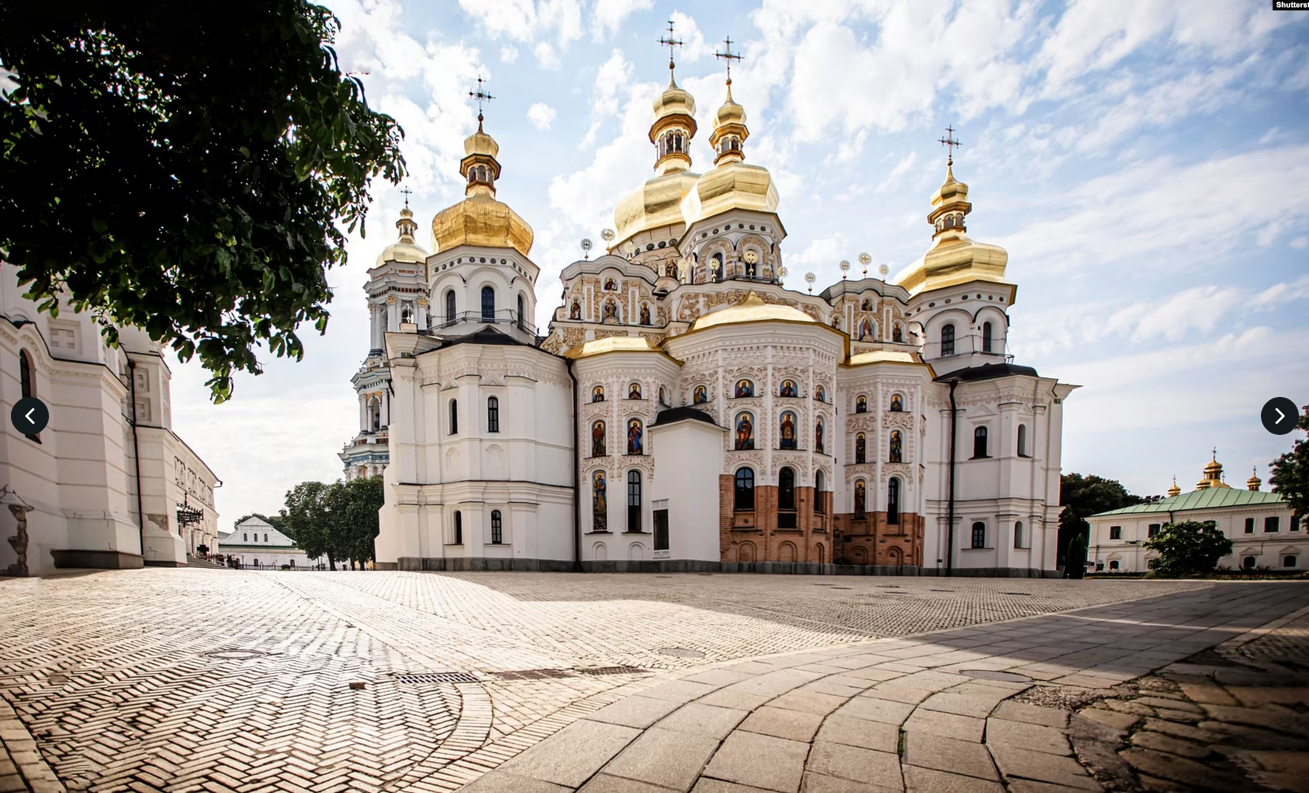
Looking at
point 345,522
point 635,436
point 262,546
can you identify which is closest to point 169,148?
point 635,436

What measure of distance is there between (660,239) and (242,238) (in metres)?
39.8

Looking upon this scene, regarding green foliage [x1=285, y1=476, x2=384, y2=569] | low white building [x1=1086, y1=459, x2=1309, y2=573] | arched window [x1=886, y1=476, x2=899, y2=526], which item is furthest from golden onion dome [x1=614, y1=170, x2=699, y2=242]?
low white building [x1=1086, y1=459, x2=1309, y2=573]

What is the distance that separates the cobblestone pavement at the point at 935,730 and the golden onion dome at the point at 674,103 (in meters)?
47.8

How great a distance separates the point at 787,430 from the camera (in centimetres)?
2861

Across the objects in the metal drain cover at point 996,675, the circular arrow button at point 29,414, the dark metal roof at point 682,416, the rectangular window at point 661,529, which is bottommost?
the metal drain cover at point 996,675

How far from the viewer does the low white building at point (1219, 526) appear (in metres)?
50.6

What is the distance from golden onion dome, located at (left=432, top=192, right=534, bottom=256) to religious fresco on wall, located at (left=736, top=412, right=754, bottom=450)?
15423 millimetres

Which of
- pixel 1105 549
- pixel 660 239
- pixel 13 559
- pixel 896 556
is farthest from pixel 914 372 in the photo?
pixel 1105 549

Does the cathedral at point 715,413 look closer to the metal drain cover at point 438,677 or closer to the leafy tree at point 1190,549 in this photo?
the leafy tree at point 1190,549

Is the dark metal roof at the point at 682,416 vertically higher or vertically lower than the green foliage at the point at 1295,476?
higher

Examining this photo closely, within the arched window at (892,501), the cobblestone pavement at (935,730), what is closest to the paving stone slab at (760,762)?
the cobblestone pavement at (935,730)

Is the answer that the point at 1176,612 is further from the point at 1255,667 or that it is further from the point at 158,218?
the point at 158,218

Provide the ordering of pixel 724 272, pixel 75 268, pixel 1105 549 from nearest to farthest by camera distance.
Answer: pixel 75 268 → pixel 724 272 → pixel 1105 549

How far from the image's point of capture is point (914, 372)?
32.3 m
